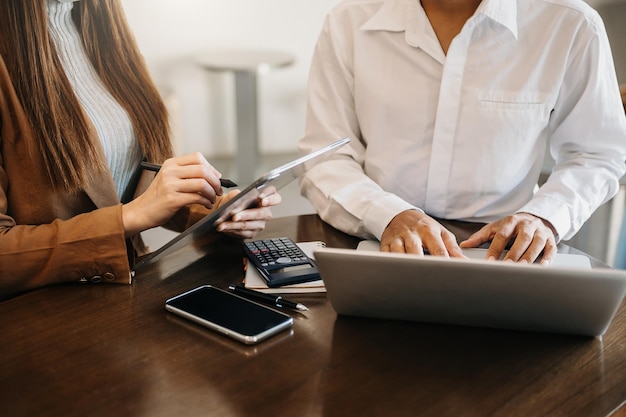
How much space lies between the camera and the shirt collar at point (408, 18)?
4.36 ft

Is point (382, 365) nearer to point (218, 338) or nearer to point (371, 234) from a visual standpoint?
point (218, 338)

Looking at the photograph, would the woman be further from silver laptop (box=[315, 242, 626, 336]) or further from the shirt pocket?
the shirt pocket

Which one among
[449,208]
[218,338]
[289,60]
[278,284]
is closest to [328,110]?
[449,208]

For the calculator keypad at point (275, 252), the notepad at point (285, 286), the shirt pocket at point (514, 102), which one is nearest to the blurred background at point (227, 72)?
the shirt pocket at point (514, 102)

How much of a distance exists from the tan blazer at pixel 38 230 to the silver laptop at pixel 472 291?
1.26ft

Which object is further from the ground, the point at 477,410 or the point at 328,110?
the point at 328,110

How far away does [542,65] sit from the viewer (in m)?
1.34

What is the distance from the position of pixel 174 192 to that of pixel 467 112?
2.09ft

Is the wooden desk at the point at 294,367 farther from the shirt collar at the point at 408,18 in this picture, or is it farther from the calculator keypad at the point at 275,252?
the shirt collar at the point at 408,18

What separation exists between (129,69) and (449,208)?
752 millimetres

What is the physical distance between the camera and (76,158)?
120cm

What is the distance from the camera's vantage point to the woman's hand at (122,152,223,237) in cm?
110

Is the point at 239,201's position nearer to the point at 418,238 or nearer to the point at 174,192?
the point at 174,192

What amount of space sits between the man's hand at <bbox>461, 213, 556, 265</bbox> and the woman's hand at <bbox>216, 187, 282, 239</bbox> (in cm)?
35
